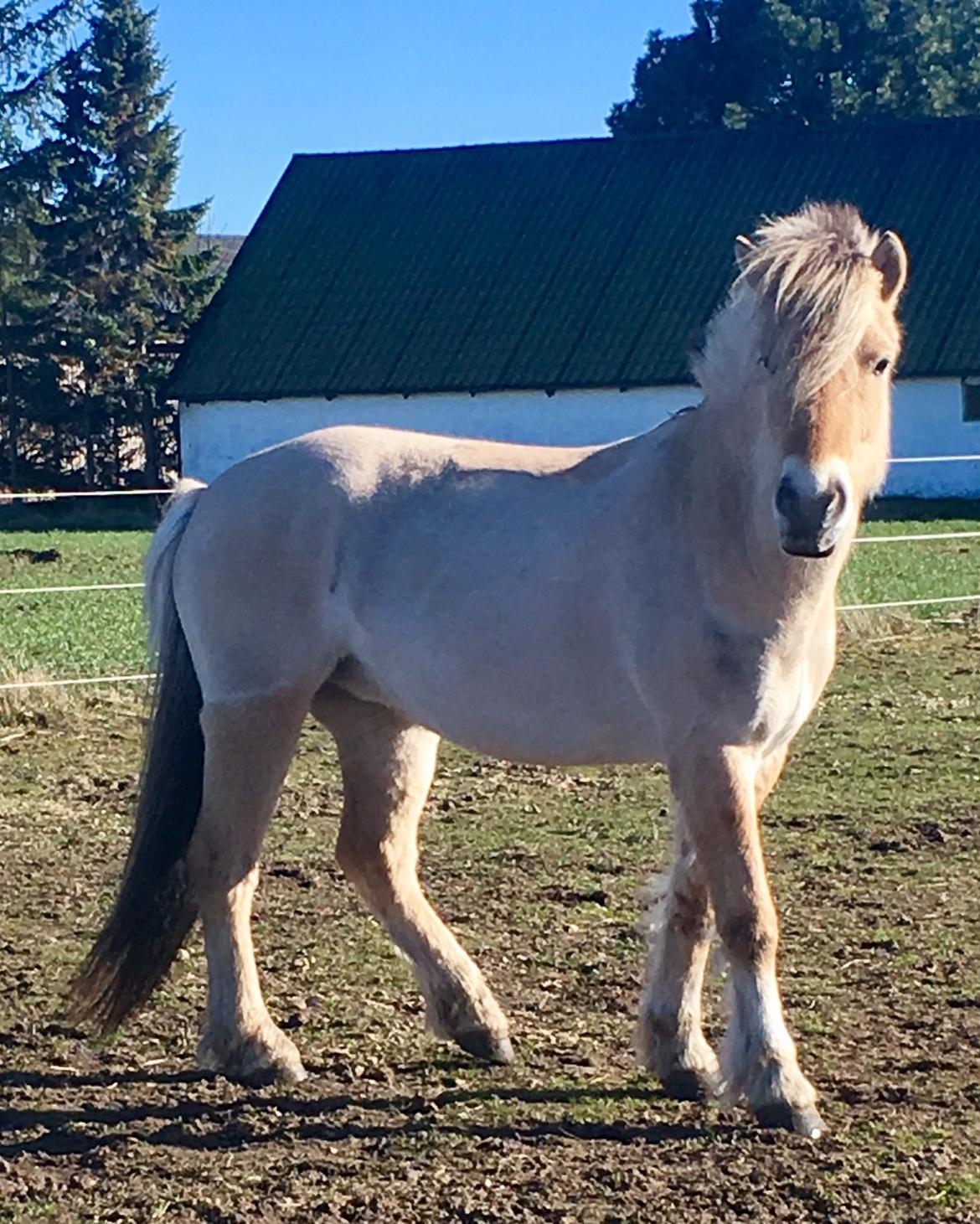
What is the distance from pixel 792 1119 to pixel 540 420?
98.2 feet

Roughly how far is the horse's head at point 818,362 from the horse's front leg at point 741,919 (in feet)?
1.98

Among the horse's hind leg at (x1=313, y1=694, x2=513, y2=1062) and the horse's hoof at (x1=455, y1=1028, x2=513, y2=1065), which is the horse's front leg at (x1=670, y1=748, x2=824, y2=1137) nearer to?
the horse's hoof at (x1=455, y1=1028, x2=513, y2=1065)

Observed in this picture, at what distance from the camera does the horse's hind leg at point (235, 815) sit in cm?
482

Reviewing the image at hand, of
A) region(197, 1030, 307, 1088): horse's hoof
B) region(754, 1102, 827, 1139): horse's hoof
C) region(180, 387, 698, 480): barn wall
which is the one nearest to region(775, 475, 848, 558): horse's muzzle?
region(754, 1102, 827, 1139): horse's hoof

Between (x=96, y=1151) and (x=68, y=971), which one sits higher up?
(x=68, y=971)

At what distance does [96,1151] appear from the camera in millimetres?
4121

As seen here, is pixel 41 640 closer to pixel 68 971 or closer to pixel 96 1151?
pixel 68 971

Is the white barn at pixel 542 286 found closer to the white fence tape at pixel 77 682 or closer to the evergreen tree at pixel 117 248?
the evergreen tree at pixel 117 248

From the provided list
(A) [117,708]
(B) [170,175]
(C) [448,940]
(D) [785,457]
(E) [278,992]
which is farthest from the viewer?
(B) [170,175]

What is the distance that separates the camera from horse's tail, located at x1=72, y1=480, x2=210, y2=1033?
16.0 feet

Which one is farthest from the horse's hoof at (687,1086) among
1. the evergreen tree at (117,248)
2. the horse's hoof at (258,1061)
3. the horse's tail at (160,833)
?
the evergreen tree at (117,248)

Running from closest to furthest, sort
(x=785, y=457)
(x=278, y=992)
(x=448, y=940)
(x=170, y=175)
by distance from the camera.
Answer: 1. (x=785, y=457)
2. (x=448, y=940)
3. (x=278, y=992)
4. (x=170, y=175)

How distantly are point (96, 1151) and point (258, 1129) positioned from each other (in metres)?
0.39

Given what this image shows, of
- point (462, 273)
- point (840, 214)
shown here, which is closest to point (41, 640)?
point (840, 214)
